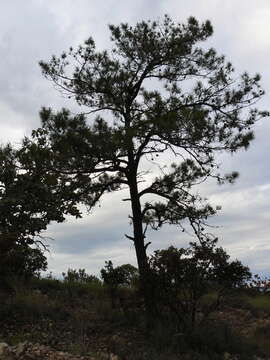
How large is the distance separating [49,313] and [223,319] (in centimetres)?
454

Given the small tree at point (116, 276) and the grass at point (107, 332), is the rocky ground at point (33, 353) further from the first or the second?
the small tree at point (116, 276)

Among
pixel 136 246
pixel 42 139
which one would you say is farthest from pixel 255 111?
pixel 42 139

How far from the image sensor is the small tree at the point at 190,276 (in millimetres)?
9383

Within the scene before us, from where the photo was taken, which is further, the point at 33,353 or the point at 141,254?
the point at 141,254

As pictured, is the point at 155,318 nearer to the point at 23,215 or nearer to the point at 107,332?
the point at 107,332

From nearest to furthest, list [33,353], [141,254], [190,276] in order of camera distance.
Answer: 1. [33,353]
2. [190,276]
3. [141,254]

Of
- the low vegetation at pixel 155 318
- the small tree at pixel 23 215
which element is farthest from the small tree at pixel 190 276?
the small tree at pixel 23 215

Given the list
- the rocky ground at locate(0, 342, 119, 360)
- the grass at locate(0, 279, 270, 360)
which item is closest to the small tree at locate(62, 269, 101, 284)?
the grass at locate(0, 279, 270, 360)

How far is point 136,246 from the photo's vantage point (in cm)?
1085

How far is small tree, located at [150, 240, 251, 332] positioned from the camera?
9383 mm

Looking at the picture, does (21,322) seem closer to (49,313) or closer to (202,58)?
(49,313)

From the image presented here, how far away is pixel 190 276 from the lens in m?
9.35

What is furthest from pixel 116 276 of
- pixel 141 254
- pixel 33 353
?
pixel 33 353

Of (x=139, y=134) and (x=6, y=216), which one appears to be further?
(x=139, y=134)
